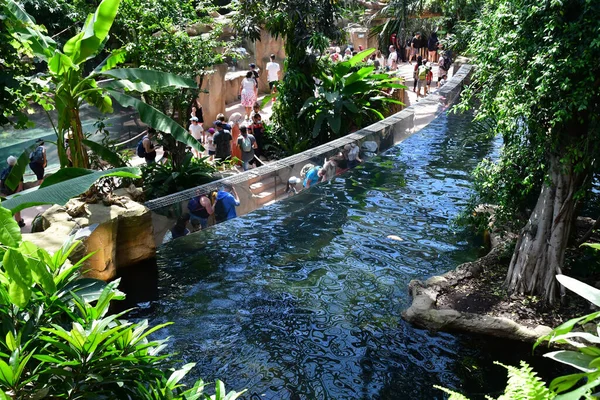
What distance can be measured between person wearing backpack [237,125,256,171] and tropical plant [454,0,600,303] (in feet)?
17.5

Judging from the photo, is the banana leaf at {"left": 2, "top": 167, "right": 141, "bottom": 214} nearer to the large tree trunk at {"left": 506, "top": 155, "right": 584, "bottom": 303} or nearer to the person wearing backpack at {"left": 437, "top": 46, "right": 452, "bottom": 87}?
the large tree trunk at {"left": 506, "top": 155, "right": 584, "bottom": 303}

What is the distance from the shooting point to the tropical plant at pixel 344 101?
15172mm

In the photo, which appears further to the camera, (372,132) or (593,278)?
(372,132)

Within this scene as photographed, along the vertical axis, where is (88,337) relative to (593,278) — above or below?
above

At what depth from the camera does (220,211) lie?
10.3 m

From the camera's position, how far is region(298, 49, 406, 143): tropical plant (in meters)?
15.2

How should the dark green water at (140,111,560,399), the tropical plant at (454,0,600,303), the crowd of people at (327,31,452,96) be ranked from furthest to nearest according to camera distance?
the crowd of people at (327,31,452,96)
the dark green water at (140,111,560,399)
the tropical plant at (454,0,600,303)

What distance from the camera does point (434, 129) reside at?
677 inches

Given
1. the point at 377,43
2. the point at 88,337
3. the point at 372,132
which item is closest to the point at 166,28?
the point at 372,132

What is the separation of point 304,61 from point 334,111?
4.65ft

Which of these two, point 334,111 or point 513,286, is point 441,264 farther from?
point 334,111

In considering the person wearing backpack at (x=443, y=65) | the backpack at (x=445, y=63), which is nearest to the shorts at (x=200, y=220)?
the person wearing backpack at (x=443, y=65)

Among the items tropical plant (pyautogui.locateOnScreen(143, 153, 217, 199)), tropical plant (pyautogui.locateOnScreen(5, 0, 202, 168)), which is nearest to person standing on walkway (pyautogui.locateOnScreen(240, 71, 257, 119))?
tropical plant (pyautogui.locateOnScreen(143, 153, 217, 199))

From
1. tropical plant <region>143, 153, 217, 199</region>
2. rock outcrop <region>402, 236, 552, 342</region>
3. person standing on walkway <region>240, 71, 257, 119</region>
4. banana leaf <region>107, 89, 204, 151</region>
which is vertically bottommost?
rock outcrop <region>402, 236, 552, 342</region>
